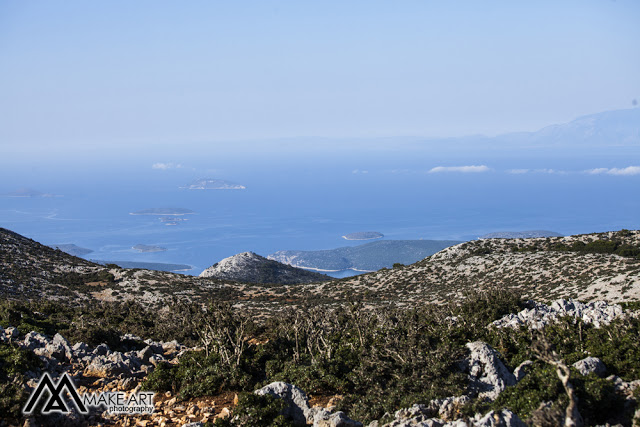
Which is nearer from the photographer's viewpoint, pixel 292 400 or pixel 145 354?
pixel 292 400

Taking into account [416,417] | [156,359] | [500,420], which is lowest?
[156,359]

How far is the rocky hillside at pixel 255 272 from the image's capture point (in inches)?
2653

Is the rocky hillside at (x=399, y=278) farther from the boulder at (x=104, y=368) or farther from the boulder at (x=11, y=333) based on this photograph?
the boulder at (x=104, y=368)

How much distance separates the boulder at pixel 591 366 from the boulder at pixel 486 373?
1.69m

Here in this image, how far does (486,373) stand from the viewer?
41.7 feet

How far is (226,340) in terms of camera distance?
17.0 metres

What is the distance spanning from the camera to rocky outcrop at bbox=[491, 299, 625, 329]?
17.2 meters

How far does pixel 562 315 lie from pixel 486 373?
7.41 metres

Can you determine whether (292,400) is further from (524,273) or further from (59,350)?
(524,273)

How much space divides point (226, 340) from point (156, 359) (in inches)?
95.7

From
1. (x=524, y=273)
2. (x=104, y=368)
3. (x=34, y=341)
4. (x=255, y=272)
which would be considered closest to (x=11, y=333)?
(x=34, y=341)

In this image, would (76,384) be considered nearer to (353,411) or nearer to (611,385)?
(353,411)

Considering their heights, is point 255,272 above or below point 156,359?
below

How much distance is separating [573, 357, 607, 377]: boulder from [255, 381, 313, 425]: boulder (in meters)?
7.22
